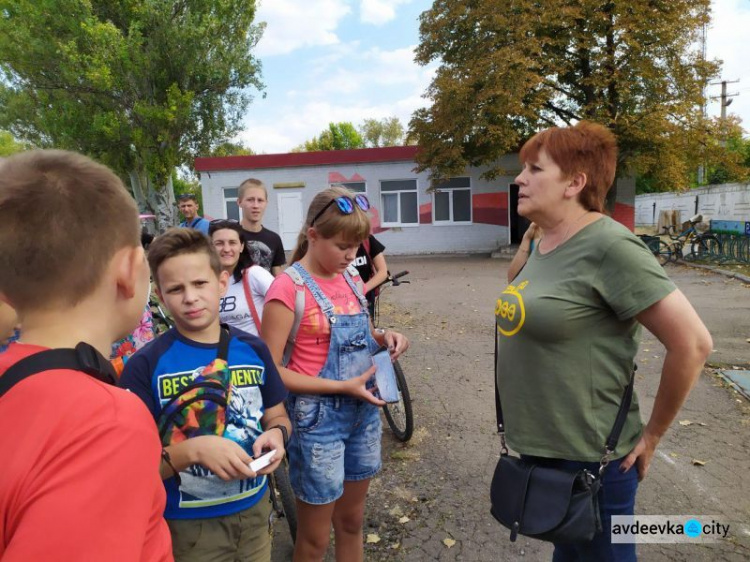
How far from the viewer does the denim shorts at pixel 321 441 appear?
2.09 meters

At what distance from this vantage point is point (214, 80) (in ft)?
70.9

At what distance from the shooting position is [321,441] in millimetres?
2119

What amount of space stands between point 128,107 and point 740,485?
22630 millimetres

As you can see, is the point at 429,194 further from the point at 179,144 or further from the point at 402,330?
the point at 402,330

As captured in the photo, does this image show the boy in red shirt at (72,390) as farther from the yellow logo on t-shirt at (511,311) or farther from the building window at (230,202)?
the building window at (230,202)

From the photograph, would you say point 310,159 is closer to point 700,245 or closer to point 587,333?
point 700,245

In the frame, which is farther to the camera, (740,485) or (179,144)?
(179,144)

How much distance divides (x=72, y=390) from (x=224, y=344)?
3.38 ft

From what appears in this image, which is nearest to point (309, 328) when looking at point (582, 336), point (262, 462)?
point (262, 462)

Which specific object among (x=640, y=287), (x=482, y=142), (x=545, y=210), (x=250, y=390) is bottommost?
(x=250, y=390)

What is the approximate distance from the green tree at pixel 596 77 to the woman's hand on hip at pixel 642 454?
55.3 feet

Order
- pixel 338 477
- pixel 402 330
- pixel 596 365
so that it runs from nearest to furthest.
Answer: pixel 596 365 < pixel 338 477 < pixel 402 330

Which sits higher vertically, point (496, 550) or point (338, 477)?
point (338, 477)

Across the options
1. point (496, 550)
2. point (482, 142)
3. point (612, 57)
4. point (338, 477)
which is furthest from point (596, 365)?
point (612, 57)
